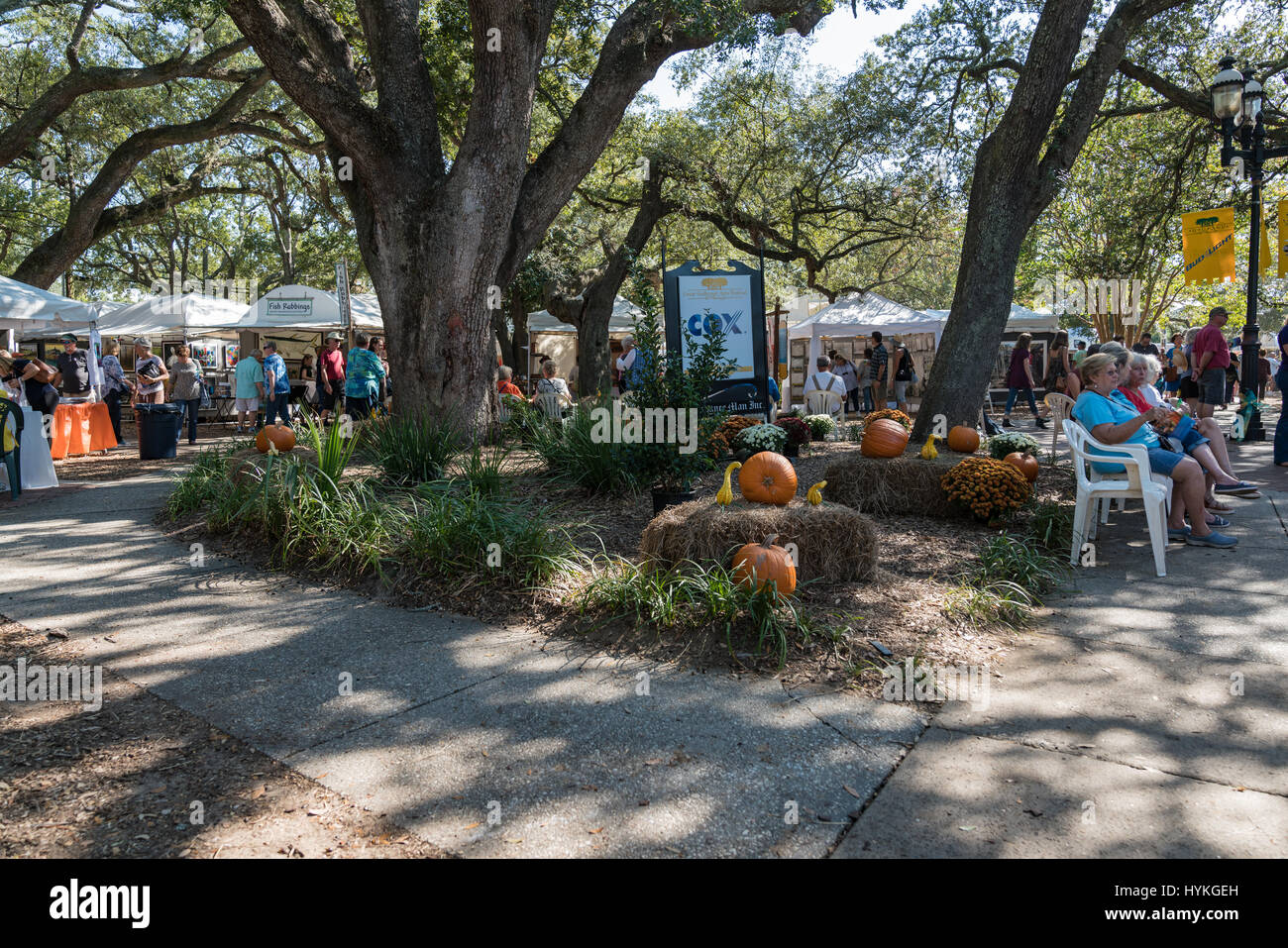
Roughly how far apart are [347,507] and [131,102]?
2051 centimetres

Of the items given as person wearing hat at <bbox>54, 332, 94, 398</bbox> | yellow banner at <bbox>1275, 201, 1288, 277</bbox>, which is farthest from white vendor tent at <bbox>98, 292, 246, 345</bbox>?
yellow banner at <bbox>1275, 201, 1288, 277</bbox>

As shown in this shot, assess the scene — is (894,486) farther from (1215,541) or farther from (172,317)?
(172,317)

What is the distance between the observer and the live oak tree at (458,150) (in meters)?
8.74

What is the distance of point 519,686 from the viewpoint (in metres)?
3.76

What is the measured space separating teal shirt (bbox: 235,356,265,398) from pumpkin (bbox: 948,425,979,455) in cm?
1246

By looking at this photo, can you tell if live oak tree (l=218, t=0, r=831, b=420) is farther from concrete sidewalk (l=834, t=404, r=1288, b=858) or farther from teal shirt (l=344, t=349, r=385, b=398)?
concrete sidewalk (l=834, t=404, r=1288, b=858)

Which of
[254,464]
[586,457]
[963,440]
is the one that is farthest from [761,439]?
[254,464]

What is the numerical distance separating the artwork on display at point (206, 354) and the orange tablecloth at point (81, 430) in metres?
17.0

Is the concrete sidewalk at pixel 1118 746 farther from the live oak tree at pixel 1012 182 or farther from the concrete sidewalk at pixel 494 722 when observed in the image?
the live oak tree at pixel 1012 182

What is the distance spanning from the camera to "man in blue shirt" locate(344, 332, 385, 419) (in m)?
12.1

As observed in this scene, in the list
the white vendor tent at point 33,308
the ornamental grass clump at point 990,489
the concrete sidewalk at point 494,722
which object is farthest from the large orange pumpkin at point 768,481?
the white vendor tent at point 33,308

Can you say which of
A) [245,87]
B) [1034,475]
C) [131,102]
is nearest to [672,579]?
[1034,475]

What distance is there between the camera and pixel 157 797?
109 inches
